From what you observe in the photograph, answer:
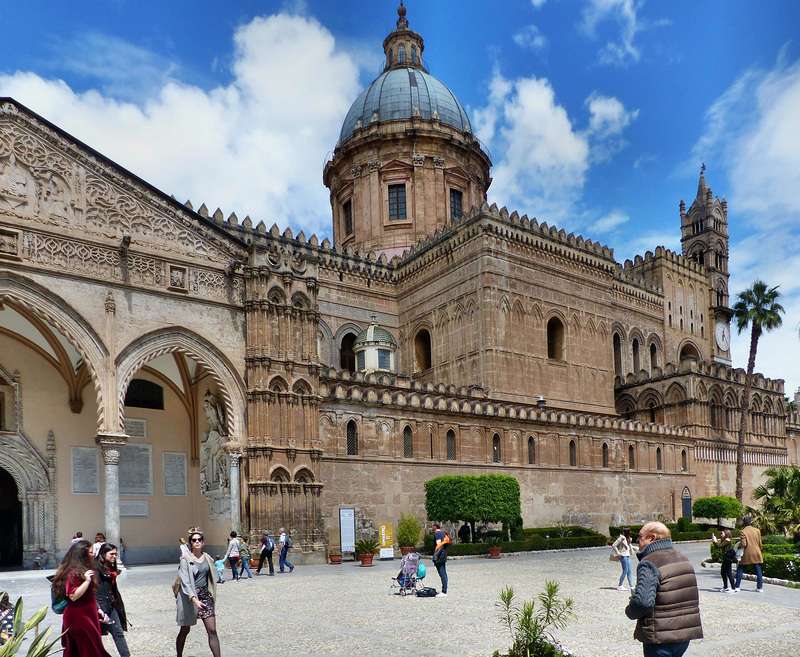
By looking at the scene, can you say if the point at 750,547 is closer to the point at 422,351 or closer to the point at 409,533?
the point at 409,533

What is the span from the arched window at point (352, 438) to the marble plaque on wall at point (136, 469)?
6750mm

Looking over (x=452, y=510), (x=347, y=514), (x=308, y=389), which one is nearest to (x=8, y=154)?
(x=308, y=389)

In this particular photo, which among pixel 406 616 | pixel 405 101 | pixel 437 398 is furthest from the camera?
pixel 405 101

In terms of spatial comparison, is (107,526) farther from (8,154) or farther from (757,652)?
(757,652)

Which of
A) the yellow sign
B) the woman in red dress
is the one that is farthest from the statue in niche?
the woman in red dress

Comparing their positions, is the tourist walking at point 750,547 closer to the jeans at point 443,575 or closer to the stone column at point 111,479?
the jeans at point 443,575

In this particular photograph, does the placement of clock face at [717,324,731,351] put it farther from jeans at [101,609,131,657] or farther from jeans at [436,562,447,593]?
jeans at [101,609,131,657]

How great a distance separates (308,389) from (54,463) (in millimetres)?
8125

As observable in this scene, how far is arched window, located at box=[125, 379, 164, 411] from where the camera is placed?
26.8m

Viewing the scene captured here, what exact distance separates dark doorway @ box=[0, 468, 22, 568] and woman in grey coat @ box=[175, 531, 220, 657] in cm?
1893

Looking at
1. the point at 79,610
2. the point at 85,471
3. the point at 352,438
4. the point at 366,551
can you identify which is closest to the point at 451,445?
the point at 352,438

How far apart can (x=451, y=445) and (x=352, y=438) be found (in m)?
4.94

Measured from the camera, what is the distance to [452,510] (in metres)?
26.4

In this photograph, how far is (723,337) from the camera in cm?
5378
